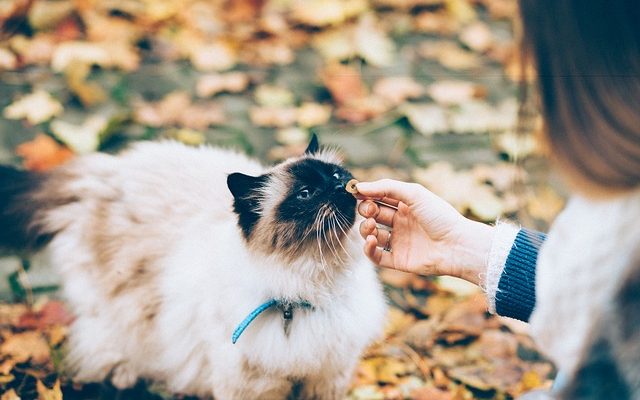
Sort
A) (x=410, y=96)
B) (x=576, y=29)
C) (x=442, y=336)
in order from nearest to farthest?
(x=576, y=29) < (x=442, y=336) < (x=410, y=96)

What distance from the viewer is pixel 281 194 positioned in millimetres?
1945

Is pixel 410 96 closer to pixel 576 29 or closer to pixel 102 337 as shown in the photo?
pixel 102 337

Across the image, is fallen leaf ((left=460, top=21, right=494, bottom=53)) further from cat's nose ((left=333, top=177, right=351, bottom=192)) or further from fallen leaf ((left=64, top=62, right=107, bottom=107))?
cat's nose ((left=333, top=177, right=351, bottom=192))

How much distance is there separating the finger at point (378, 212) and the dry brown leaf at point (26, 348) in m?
1.29

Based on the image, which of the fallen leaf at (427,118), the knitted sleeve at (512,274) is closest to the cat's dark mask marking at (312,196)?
the knitted sleeve at (512,274)

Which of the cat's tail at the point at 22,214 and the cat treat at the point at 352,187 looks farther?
the cat's tail at the point at 22,214

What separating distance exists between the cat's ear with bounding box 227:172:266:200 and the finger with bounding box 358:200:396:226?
316 millimetres

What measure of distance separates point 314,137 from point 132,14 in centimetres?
233

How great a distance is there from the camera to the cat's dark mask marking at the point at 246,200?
6.24ft

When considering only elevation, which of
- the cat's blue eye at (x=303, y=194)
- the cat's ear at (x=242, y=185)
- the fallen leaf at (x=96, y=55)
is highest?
the cat's blue eye at (x=303, y=194)

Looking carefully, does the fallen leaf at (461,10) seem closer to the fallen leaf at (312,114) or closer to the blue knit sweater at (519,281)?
the fallen leaf at (312,114)

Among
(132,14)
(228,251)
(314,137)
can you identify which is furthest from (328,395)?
(132,14)

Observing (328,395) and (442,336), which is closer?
(328,395)

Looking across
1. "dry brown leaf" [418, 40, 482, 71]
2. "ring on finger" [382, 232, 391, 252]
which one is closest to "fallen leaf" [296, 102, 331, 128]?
"dry brown leaf" [418, 40, 482, 71]
